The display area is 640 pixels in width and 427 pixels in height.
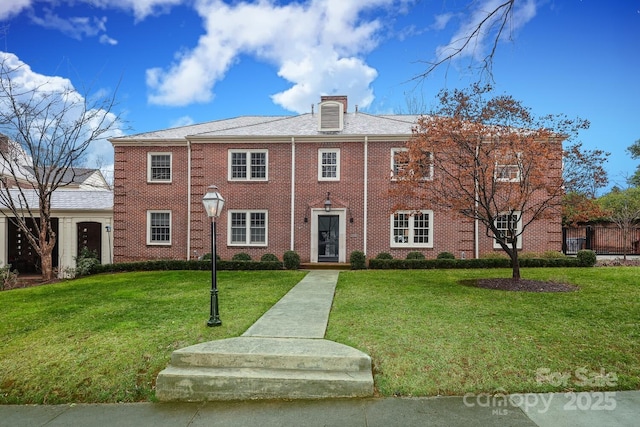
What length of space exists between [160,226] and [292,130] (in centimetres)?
792

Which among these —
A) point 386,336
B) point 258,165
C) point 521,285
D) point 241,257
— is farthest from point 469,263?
point 258,165

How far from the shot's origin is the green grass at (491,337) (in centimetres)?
445

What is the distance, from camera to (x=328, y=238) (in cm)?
1703

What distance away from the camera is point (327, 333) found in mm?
5840

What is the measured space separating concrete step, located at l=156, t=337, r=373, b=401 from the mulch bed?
6.31 metres

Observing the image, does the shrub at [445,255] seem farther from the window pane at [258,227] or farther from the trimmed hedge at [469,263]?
the window pane at [258,227]

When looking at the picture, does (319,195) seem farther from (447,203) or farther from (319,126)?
(447,203)

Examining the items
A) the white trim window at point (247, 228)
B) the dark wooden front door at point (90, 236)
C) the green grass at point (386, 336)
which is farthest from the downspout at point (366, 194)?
the dark wooden front door at point (90, 236)

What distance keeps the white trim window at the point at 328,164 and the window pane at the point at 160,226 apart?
303 inches

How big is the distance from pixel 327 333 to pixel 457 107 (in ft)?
23.0

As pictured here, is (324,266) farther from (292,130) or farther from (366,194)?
(292,130)

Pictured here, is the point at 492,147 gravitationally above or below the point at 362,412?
above

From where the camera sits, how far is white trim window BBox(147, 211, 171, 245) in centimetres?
1767

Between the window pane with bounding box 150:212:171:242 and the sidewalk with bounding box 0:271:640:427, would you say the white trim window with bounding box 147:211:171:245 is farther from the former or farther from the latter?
the sidewalk with bounding box 0:271:640:427
